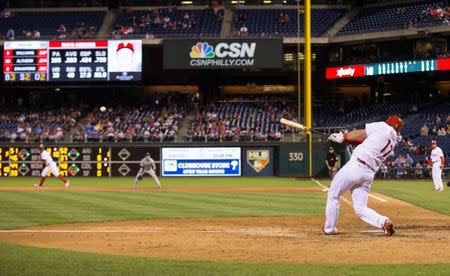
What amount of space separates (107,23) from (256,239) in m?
46.6

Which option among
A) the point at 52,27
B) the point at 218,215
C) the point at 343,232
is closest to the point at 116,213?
the point at 218,215

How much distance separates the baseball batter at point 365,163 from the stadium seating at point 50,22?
44.2 m

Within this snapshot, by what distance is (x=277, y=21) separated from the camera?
56.1 meters

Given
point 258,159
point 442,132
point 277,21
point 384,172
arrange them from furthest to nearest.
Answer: point 277,21
point 258,159
point 442,132
point 384,172

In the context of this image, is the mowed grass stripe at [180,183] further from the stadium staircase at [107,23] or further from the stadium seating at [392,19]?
the stadium seating at [392,19]

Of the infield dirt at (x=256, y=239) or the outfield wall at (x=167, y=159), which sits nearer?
the infield dirt at (x=256, y=239)

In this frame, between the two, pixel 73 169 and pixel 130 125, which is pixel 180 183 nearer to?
pixel 73 169

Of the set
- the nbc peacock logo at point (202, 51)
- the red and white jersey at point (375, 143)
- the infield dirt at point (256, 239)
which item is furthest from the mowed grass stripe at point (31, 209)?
the nbc peacock logo at point (202, 51)

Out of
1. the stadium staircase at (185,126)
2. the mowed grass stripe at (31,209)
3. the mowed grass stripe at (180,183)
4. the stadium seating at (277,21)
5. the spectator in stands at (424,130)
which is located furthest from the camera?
the stadium seating at (277,21)

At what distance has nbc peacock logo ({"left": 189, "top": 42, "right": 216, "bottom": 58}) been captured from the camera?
5184cm

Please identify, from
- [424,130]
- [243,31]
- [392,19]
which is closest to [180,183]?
[424,130]

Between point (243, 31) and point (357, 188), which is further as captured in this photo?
point (243, 31)

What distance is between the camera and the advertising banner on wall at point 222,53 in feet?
168

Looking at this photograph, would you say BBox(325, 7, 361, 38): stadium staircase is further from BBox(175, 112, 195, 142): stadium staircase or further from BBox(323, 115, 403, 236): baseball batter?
BBox(323, 115, 403, 236): baseball batter
